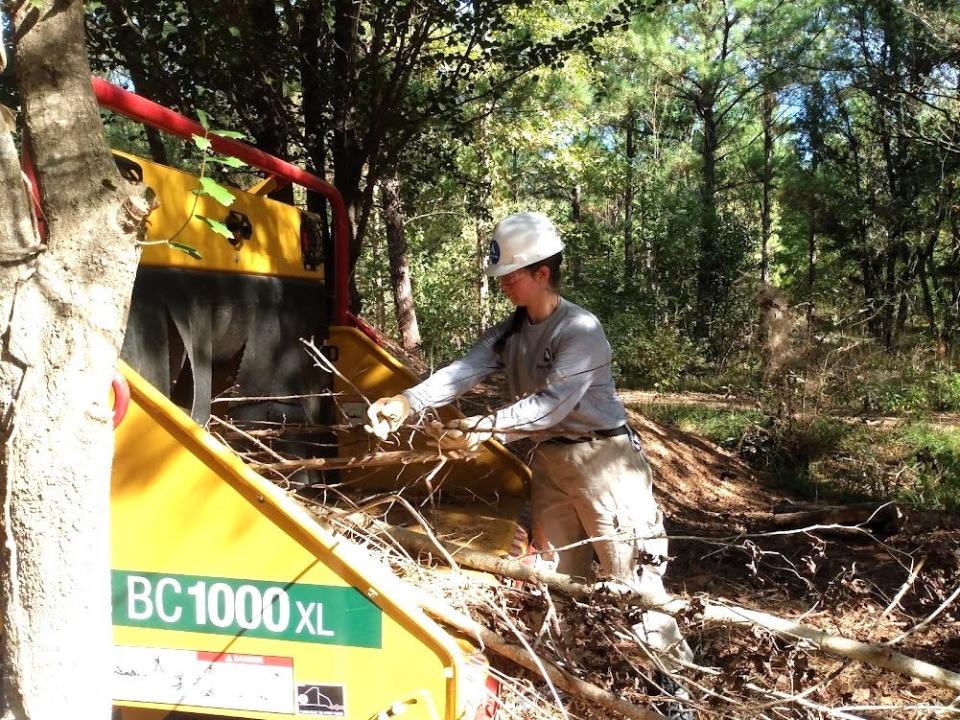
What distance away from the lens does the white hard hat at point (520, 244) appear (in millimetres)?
3143

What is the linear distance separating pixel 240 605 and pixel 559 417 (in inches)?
47.5

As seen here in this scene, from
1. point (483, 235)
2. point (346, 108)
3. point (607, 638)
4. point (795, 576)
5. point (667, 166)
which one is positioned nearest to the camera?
point (607, 638)

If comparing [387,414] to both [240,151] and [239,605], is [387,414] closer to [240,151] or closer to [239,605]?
[239,605]

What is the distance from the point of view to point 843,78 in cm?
1877

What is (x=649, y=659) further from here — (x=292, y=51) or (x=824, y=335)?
(x=824, y=335)

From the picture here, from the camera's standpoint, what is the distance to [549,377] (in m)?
3.04

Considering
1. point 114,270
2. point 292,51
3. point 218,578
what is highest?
point 292,51

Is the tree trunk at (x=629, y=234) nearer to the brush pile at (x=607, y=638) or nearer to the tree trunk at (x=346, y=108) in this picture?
the tree trunk at (x=346, y=108)

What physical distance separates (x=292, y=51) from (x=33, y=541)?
5.66 meters

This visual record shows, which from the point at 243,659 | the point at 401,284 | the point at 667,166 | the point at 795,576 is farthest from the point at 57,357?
the point at 667,166

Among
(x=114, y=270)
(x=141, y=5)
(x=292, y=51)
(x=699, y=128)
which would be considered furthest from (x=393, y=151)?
(x=699, y=128)

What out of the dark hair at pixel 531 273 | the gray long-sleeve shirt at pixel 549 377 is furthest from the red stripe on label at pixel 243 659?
the dark hair at pixel 531 273

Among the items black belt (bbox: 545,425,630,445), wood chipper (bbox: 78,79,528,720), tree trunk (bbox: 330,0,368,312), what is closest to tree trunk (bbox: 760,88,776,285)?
tree trunk (bbox: 330,0,368,312)

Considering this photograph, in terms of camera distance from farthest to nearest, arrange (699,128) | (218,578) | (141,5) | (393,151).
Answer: (699,128), (393,151), (141,5), (218,578)
